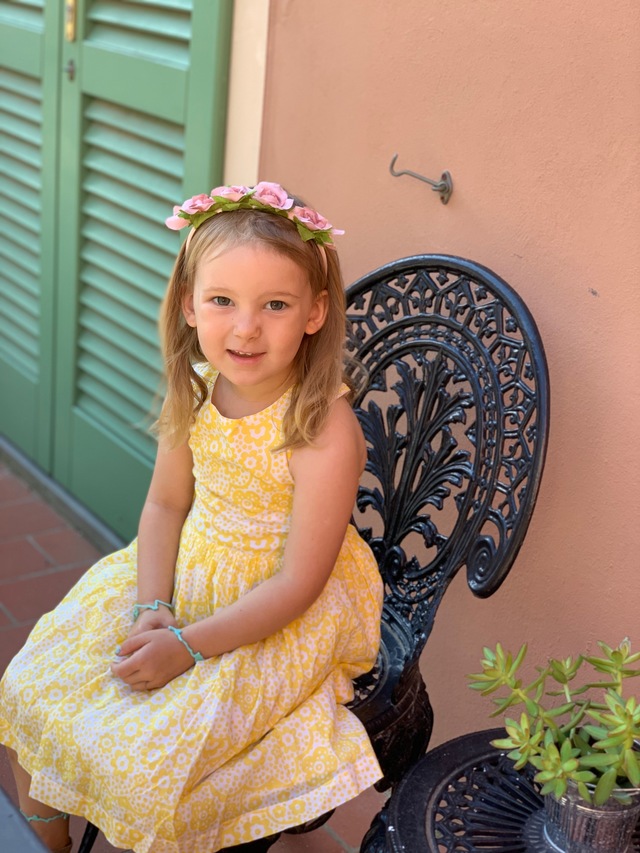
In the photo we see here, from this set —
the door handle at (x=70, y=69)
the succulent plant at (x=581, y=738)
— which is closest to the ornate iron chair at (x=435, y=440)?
the succulent plant at (x=581, y=738)

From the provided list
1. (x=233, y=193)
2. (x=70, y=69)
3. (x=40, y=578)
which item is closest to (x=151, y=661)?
(x=233, y=193)

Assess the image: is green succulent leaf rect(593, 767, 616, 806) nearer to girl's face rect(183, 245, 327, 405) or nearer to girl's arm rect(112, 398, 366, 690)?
girl's arm rect(112, 398, 366, 690)

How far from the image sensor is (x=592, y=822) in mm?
1479

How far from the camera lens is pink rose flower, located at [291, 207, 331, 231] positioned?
1.86m

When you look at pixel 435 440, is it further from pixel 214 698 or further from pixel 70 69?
pixel 70 69

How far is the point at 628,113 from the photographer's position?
185 centimetres

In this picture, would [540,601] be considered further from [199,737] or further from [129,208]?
[129,208]

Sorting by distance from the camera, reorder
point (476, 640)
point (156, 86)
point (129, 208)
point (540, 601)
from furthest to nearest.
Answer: point (129, 208)
point (156, 86)
point (476, 640)
point (540, 601)

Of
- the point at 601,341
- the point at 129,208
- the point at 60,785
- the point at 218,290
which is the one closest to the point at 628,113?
the point at 601,341

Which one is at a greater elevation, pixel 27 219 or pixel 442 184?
pixel 442 184

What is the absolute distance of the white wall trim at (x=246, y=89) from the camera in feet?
8.91

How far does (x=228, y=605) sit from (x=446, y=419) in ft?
1.88

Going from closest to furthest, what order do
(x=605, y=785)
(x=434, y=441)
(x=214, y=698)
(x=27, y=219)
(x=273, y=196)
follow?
(x=605, y=785), (x=214, y=698), (x=273, y=196), (x=434, y=441), (x=27, y=219)

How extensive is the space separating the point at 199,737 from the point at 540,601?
2.73 feet
